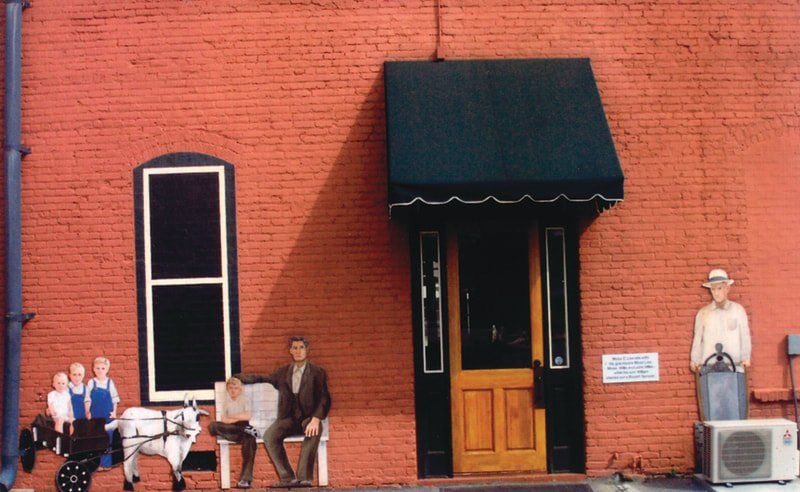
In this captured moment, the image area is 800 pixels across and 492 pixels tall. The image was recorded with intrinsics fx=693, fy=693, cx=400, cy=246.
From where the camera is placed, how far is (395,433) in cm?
699

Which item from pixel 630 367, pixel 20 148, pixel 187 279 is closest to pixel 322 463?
pixel 187 279

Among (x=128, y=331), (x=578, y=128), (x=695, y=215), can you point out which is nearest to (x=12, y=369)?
(x=128, y=331)

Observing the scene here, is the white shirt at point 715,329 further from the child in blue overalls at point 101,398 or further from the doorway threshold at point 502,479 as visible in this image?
the child in blue overalls at point 101,398

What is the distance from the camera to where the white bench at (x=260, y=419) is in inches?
275

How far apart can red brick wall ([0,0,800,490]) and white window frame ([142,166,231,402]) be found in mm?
165

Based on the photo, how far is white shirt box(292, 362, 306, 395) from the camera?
697cm

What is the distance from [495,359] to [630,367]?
4.50 feet

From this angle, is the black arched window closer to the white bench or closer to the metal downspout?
the white bench

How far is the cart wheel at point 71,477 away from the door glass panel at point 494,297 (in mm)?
4011

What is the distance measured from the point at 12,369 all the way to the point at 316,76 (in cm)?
420

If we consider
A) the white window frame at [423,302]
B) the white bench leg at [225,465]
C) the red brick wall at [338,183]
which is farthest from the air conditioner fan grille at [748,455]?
the white bench leg at [225,465]

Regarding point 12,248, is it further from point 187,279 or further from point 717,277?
point 717,277

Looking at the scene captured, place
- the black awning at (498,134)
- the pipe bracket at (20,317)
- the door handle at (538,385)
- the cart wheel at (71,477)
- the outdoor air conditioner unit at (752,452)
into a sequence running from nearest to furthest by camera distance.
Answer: the black awning at (498,134), the outdoor air conditioner unit at (752,452), the pipe bracket at (20,317), the cart wheel at (71,477), the door handle at (538,385)

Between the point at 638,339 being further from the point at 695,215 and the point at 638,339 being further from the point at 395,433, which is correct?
the point at 395,433
